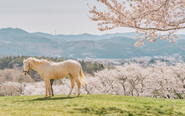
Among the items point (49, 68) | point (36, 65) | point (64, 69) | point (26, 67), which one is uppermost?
point (36, 65)

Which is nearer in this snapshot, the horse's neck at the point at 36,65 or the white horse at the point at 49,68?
the white horse at the point at 49,68

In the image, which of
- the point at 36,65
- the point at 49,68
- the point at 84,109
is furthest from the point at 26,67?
the point at 84,109

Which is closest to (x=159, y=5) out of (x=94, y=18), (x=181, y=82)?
(x=94, y=18)

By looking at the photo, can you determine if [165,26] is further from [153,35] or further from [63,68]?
[63,68]

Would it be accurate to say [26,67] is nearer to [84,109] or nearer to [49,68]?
[49,68]

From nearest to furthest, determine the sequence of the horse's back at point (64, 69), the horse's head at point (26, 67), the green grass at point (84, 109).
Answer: the green grass at point (84, 109) → the horse's head at point (26, 67) → the horse's back at point (64, 69)

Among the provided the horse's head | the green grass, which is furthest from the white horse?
the green grass

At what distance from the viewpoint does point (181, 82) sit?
2783cm

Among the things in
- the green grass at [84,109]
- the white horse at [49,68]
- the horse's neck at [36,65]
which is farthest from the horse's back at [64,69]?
the green grass at [84,109]

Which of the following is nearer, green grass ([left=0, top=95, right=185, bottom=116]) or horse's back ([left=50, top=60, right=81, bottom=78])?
green grass ([left=0, top=95, right=185, bottom=116])

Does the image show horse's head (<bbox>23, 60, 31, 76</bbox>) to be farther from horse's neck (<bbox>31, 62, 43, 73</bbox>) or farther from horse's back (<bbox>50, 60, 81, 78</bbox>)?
horse's back (<bbox>50, 60, 81, 78</bbox>)

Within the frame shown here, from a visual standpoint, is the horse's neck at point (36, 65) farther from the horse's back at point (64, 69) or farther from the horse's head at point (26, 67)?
the horse's back at point (64, 69)

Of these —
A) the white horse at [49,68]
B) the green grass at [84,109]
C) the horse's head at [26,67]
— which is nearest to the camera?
the green grass at [84,109]

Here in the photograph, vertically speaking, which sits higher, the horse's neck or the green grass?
the horse's neck
